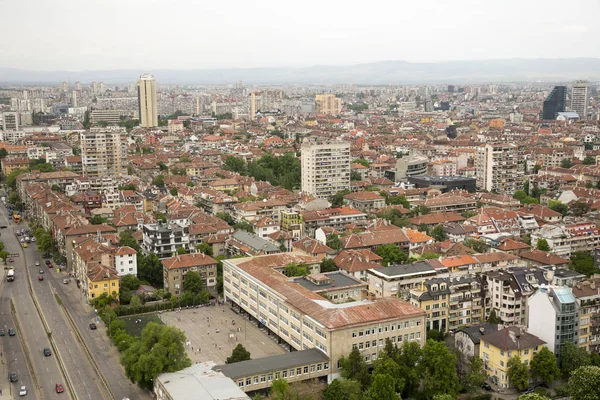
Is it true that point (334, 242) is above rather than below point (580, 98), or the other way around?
below

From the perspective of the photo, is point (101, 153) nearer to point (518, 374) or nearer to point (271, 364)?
point (271, 364)

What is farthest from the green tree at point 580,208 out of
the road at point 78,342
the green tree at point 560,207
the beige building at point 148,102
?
the beige building at point 148,102

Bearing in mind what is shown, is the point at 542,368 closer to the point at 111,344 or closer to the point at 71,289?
the point at 111,344

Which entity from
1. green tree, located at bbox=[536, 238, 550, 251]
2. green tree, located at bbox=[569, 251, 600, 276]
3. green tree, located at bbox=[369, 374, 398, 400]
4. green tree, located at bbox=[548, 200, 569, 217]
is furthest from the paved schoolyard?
green tree, located at bbox=[548, 200, 569, 217]

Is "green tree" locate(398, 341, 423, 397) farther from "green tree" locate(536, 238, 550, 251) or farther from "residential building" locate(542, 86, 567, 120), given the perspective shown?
"residential building" locate(542, 86, 567, 120)

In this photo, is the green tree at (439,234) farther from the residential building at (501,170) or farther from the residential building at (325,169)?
the residential building at (501,170)

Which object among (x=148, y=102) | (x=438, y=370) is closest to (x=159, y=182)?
(x=438, y=370)
